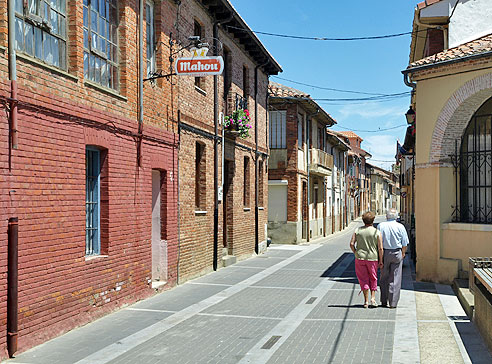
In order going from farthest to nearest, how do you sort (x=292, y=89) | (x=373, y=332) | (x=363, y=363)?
(x=292, y=89) < (x=373, y=332) < (x=363, y=363)

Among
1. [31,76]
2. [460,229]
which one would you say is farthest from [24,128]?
[460,229]

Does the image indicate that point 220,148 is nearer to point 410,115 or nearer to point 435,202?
point 410,115

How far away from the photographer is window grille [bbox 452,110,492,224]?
40.1ft

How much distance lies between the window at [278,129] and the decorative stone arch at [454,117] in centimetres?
1444

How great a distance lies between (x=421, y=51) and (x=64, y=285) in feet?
53.9

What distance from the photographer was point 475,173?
40.8 feet

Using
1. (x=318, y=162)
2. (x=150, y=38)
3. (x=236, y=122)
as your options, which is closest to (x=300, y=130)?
(x=318, y=162)

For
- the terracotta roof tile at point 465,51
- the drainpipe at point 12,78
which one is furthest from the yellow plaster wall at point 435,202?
the drainpipe at point 12,78

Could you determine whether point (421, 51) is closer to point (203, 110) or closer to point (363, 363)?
point (203, 110)

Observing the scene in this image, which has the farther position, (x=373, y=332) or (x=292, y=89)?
(x=292, y=89)

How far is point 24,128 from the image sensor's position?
7.30 m

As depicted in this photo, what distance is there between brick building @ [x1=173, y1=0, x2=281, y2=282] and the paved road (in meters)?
2.10

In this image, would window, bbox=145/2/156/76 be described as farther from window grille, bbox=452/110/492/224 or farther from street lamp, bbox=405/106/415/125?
street lamp, bbox=405/106/415/125

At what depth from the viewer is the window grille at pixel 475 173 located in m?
12.2
